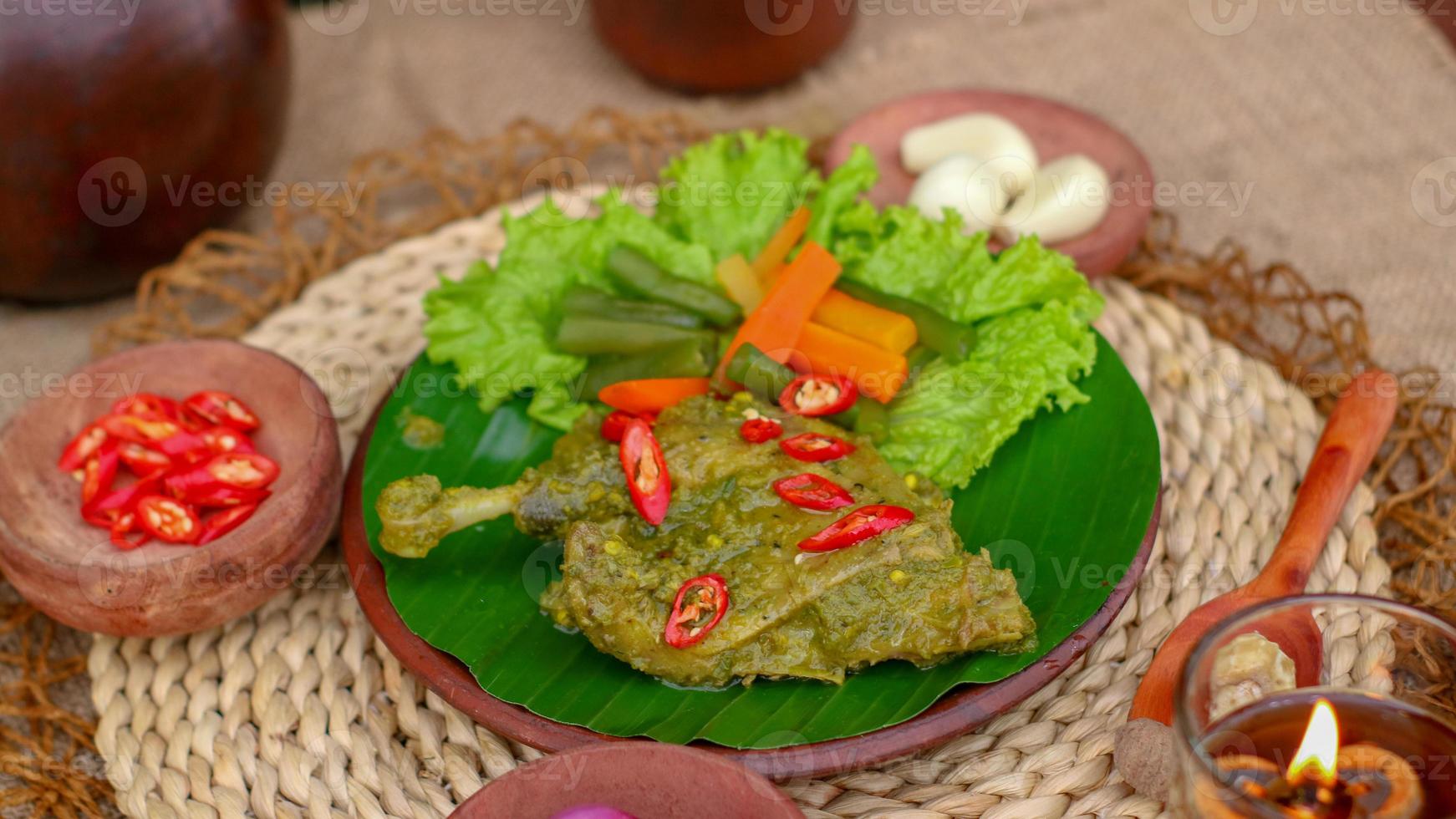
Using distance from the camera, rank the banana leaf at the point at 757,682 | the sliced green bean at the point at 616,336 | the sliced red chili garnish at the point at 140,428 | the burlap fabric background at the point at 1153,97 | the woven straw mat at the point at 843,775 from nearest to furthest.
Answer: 1. the banana leaf at the point at 757,682
2. the woven straw mat at the point at 843,775
3. the sliced red chili garnish at the point at 140,428
4. the sliced green bean at the point at 616,336
5. the burlap fabric background at the point at 1153,97

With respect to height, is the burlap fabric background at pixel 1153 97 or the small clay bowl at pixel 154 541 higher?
the burlap fabric background at pixel 1153 97

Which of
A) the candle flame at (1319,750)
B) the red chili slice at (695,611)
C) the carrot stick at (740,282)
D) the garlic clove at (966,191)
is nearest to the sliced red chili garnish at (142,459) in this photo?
the red chili slice at (695,611)

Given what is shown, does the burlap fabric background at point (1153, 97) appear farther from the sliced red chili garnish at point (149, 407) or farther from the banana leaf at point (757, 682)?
the banana leaf at point (757, 682)

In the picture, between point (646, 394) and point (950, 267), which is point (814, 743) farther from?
point (950, 267)

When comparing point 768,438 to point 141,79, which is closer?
point 768,438

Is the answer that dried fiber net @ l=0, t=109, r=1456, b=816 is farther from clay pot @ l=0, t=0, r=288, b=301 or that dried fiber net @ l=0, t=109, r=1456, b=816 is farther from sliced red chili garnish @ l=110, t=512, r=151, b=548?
sliced red chili garnish @ l=110, t=512, r=151, b=548

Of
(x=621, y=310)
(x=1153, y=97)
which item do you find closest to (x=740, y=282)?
(x=621, y=310)

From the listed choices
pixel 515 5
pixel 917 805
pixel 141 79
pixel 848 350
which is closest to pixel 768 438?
pixel 848 350

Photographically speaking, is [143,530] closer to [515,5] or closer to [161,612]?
[161,612]
